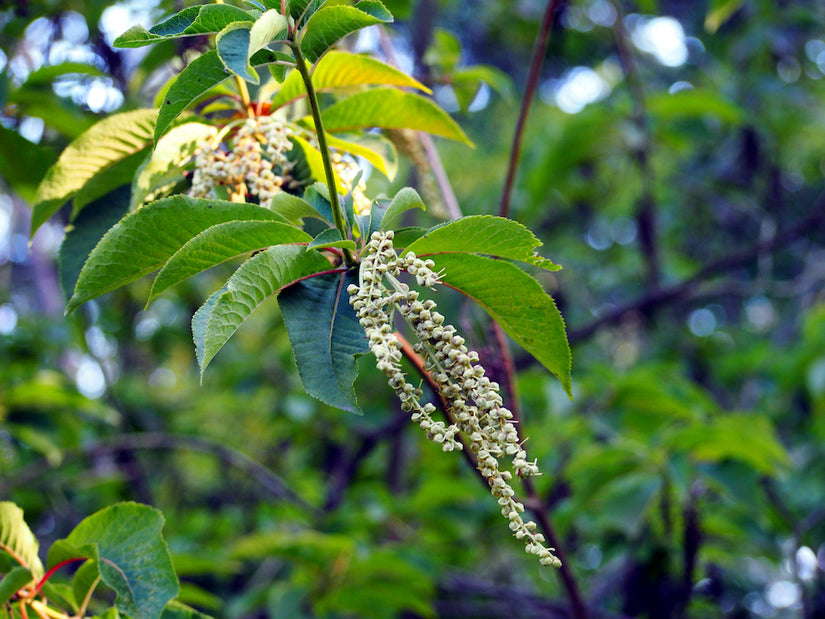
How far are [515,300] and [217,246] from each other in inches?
19.2

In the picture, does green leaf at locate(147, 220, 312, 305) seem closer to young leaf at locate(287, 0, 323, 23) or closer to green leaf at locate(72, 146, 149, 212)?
young leaf at locate(287, 0, 323, 23)

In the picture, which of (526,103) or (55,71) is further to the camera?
(526,103)

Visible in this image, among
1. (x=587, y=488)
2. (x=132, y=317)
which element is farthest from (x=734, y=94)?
(x=132, y=317)

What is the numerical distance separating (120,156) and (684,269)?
535cm

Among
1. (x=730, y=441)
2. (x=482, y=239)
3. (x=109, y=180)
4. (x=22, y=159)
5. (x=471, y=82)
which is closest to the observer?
(x=482, y=239)

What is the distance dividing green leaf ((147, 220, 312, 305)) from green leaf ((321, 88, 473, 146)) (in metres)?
0.48

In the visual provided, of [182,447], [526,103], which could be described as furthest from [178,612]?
[182,447]

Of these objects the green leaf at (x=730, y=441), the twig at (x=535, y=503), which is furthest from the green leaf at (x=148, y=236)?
the green leaf at (x=730, y=441)

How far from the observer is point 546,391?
141 inches

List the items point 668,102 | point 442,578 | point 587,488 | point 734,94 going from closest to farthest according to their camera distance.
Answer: point 587,488, point 442,578, point 668,102, point 734,94

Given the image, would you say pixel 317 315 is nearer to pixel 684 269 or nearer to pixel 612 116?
pixel 612 116

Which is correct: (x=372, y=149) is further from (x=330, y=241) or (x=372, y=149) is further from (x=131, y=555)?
(x=131, y=555)

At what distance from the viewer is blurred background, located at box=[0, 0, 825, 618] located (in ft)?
9.18

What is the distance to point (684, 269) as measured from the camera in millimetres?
5949
